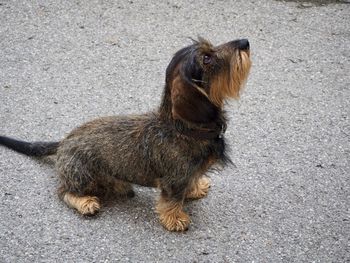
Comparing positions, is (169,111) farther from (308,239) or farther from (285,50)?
(285,50)

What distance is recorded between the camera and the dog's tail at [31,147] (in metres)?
4.86

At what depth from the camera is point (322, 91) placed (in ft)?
19.6

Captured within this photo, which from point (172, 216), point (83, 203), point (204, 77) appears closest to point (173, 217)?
point (172, 216)

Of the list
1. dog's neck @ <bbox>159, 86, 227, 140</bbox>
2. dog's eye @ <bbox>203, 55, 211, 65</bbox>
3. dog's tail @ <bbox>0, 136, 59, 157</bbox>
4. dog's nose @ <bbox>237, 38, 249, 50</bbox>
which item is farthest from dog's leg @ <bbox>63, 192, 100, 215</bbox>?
dog's nose @ <bbox>237, 38, 249, 50</bbox>

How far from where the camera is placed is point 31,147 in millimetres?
4914

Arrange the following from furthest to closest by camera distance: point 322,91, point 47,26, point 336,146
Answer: point 47,26, point 322,91, point 336,146

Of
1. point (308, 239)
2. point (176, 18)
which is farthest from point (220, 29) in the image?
point (308, 239)

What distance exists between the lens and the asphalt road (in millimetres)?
4258

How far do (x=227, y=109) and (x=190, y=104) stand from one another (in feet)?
5.80

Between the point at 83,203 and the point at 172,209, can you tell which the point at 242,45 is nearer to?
the point at 172,209

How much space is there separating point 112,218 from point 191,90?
143cm

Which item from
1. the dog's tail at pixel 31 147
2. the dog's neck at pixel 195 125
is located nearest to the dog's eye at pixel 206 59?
the dog's neck at pixel 195 125

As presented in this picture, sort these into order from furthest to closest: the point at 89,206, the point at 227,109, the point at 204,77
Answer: the point at 227,109
the point at 89,206
the point at 204,77

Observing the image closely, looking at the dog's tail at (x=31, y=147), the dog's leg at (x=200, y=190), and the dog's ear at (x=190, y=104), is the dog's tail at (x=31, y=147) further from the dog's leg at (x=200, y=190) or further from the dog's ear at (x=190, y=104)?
the dog's ear at (x=190, y=104)
